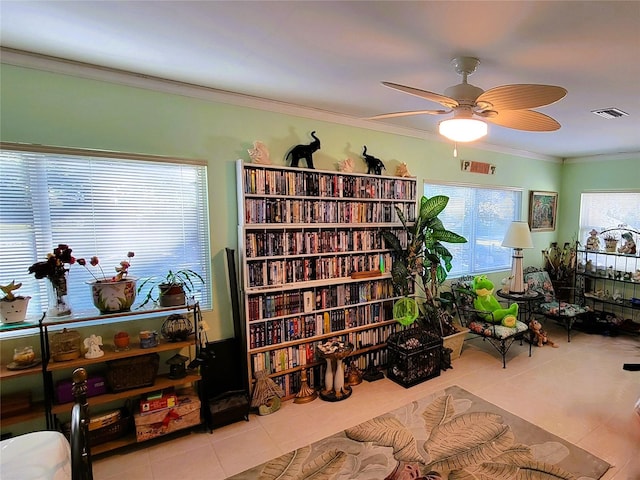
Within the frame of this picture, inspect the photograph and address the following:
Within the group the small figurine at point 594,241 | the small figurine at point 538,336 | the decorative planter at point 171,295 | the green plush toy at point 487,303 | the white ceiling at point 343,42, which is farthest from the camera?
the small figurine at point 594,241

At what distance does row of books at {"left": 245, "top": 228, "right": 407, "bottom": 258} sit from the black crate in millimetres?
970

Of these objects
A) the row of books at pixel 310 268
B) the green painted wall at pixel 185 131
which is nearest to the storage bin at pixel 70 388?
the green painted wall at pixel 185 131

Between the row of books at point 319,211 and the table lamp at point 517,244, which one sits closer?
the row of books at point 319,211

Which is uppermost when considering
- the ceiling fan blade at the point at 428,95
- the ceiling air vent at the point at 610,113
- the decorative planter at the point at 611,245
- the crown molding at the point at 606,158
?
the ceiling air vent at the point at 610,113

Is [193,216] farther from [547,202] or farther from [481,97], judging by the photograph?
[547,202]

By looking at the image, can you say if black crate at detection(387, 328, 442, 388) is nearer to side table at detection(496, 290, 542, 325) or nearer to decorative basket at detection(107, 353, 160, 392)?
side table at detection(496, 290, 542, 325)

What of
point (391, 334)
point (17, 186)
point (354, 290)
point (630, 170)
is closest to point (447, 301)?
point (391, 334)

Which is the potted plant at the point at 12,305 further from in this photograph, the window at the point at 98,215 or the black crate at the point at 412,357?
the black crate at the point at 412,357

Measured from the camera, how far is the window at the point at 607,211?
470 centimetres

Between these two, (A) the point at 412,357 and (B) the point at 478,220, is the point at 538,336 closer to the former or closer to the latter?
(B) the point at 478,220

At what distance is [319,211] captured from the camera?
3.02 m

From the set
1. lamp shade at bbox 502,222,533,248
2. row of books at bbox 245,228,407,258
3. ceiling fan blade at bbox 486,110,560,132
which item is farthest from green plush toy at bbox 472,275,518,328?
ceiling fan blade at bbox 486,110,560,132

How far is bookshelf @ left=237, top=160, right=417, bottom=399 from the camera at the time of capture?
273 cm

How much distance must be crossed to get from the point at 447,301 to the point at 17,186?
13.1 ft
